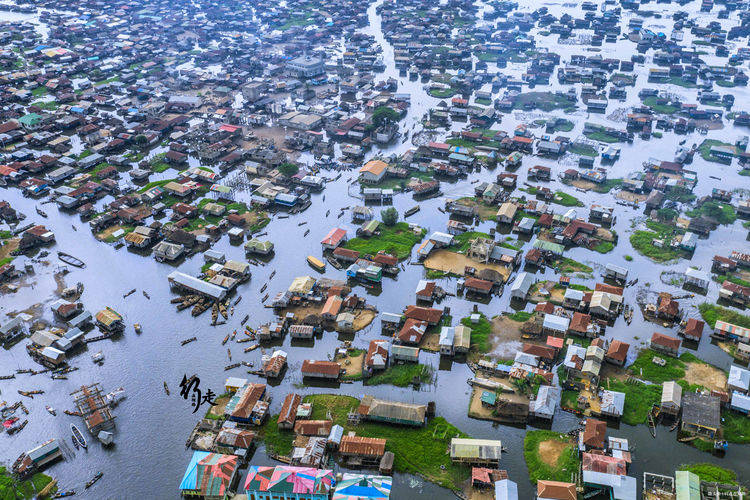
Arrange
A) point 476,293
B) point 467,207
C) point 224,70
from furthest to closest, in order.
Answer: point 224,70, point 467,207, point 476,293

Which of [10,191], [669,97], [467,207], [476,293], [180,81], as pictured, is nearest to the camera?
[476,293]

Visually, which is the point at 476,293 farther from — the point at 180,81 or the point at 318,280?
the point at 180,81

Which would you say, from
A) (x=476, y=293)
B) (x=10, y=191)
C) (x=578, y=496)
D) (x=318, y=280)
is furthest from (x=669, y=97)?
(x=10, y=191)

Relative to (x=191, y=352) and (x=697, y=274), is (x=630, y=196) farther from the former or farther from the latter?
(x=191, y=352)

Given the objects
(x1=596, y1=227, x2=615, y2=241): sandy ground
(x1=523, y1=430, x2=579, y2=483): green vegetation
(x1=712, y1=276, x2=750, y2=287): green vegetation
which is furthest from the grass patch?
(x1=523, y1=430, x2=579, y2=483): green vegetation

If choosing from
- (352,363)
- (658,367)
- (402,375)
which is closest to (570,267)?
(658,367)

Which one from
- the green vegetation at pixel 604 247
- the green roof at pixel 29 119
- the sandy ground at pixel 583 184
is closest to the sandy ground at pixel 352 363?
the green vegetation at pixel 604 247

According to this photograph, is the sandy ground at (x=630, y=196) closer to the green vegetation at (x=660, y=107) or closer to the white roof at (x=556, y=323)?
the white roof at (x=556, y=323)
